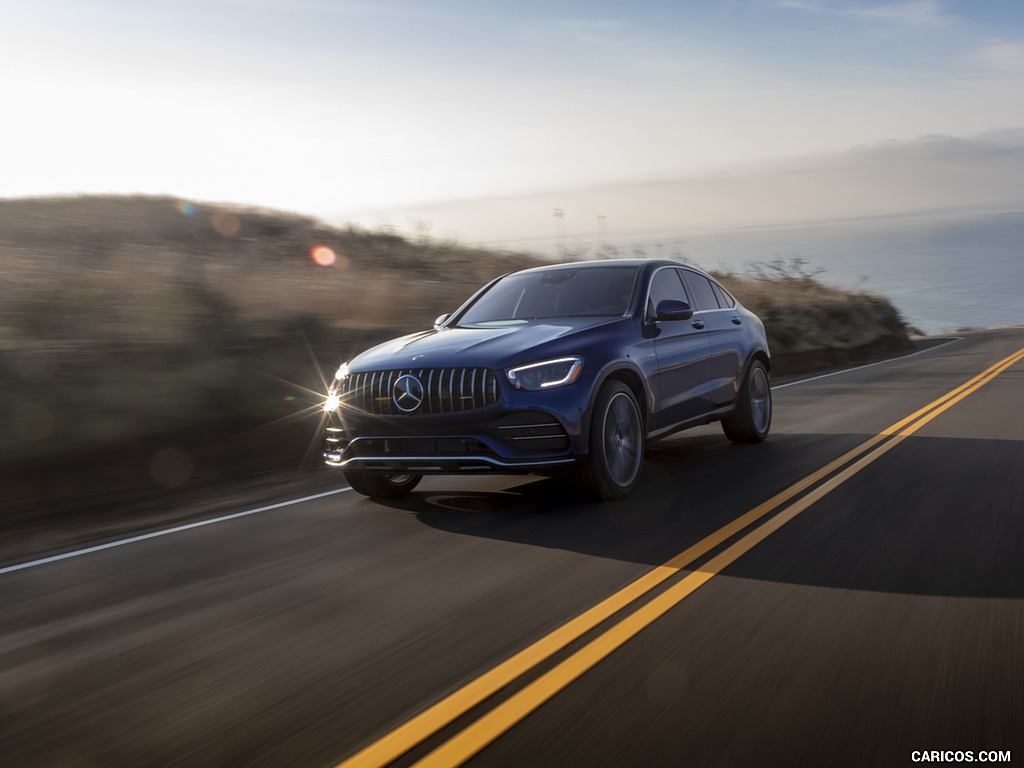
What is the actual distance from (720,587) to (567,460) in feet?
6.69

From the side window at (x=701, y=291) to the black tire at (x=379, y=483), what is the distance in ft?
10.5

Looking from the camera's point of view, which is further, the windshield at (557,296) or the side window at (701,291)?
the side window at (701,291)

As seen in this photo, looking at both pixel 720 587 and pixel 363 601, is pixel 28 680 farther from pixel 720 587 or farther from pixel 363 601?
pixel 720 587

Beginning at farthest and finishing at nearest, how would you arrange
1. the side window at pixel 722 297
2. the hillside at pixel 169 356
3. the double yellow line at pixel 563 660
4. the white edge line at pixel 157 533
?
the side window at pixel 722 297
the hillside at pixel 169 356
the white edge line at pixel 157 533
the double yellow line at pixel 563 660

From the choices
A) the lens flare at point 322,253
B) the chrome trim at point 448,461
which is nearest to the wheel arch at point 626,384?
the chrome trim at point 448,461

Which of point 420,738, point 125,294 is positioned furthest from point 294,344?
point 420,738

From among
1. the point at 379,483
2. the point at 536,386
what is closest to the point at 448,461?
the point at 536,386

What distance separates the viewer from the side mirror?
816 centimetres

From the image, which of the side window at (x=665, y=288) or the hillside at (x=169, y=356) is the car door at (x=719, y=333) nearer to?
the side window at (x=665, y=288)

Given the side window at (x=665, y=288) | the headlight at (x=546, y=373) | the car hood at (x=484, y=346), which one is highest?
the side window at (x=665, y=288)

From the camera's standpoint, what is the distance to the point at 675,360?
335 inches

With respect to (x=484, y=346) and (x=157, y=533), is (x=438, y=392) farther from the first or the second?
(x=157, y=533)

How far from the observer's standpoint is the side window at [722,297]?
10133mm

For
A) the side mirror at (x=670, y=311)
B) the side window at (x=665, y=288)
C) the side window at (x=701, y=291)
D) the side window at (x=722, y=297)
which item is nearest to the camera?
the side mirror at (x=670, y=311)
